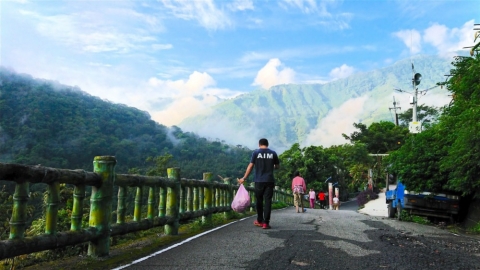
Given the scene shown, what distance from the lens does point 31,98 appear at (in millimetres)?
98188

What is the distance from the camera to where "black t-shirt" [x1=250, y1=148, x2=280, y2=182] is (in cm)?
944

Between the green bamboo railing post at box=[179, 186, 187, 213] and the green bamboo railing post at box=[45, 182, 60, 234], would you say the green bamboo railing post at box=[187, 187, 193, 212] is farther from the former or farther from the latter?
the green bamboo railing post at box=[45, 182, 60, 234]

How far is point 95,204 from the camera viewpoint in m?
5.55

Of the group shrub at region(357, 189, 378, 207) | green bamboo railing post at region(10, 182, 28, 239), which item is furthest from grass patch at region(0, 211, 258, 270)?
shrub at region(357, 189, 378, 207)

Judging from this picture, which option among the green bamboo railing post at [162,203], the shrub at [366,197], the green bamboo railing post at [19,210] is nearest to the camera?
the green bamboo railing post at [19,210]

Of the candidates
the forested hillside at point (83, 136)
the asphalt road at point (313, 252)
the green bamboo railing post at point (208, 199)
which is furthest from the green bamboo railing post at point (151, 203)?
the forested hillside at point (83, 136)

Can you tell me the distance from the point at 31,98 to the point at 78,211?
103948 millimetres

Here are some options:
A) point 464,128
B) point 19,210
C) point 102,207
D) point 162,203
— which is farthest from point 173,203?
point 464,128

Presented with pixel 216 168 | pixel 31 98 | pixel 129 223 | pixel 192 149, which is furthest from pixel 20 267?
pixel 192 149

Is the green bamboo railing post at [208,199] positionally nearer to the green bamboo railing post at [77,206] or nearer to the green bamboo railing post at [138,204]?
the green bamboo railing post at [138,204]

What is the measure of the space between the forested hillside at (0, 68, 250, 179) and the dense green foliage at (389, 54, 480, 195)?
50.8 metres

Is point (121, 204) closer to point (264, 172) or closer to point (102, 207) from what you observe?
point (102, 207)

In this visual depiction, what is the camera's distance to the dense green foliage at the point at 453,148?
11.1 metres

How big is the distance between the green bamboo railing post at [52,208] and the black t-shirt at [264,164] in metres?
5.31
